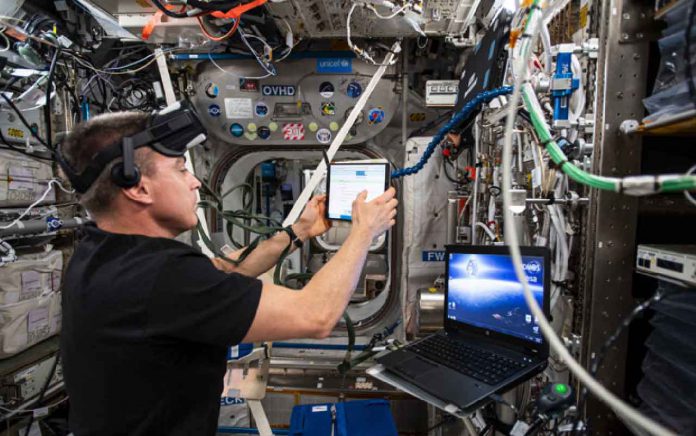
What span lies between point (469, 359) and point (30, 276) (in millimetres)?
2506

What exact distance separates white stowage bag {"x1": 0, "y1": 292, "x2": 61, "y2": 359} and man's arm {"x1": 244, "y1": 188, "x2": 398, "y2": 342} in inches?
77.9

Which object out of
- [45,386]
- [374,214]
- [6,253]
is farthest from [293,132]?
[45,386]

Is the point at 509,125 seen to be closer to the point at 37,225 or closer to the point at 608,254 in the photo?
the point at 608,254

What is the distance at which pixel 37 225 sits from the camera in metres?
2.12

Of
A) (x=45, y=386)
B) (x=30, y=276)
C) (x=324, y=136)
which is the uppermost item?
(x=324, y=136)

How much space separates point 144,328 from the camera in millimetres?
904

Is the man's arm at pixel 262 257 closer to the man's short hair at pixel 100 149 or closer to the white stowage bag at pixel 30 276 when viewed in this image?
the man's short hair at pixel 100 149

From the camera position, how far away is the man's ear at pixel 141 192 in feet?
3.31

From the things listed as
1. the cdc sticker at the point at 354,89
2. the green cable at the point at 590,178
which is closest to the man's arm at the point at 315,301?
the green cable at the point at 590,178

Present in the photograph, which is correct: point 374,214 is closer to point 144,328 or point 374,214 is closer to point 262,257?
point 262,257

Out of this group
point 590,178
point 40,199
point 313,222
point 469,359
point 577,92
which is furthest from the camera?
point 40,199

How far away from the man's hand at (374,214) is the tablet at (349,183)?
16 centimetres

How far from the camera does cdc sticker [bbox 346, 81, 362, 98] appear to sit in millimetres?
2703

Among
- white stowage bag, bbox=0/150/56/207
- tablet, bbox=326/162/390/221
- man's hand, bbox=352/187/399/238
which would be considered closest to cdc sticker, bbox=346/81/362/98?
tablet, bbox=326/162/390/221
